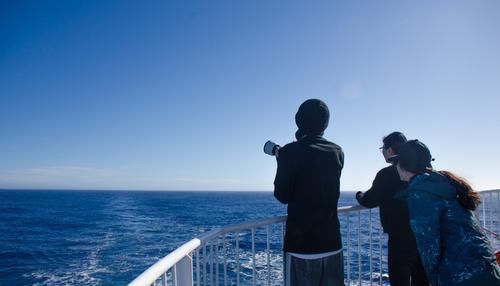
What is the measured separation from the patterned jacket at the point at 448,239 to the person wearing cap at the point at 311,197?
530 millimetres

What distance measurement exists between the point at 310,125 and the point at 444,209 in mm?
865

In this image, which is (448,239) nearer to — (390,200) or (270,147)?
(390,200)

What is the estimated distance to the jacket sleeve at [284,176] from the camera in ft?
6.31

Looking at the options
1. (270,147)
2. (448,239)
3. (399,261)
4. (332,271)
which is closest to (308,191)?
(270,147)

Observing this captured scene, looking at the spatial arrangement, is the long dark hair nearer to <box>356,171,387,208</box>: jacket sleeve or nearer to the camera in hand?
<box>356,171,387,208</box>: jacket sleeve

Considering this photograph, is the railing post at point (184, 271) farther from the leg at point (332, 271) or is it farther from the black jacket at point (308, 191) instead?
the leg at point (332, 271)

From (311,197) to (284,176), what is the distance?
0.71 ft

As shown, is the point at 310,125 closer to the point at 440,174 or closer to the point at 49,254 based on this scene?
the point at 440,174

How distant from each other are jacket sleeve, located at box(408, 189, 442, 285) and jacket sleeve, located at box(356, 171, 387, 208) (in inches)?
35.1

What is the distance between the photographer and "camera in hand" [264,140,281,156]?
6.92 feet

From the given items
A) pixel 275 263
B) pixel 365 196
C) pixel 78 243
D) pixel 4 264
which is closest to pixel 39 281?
pixel 4 264

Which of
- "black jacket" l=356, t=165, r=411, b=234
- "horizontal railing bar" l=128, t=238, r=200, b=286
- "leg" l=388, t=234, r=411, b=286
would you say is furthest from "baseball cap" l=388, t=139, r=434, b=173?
"horizontal railing bar" l=128, t=238, r=200, b=286

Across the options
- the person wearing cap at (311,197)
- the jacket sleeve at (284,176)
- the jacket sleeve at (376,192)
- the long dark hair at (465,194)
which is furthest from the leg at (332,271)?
the long dark hair at (465,194)

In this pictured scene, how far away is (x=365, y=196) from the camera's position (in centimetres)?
264
